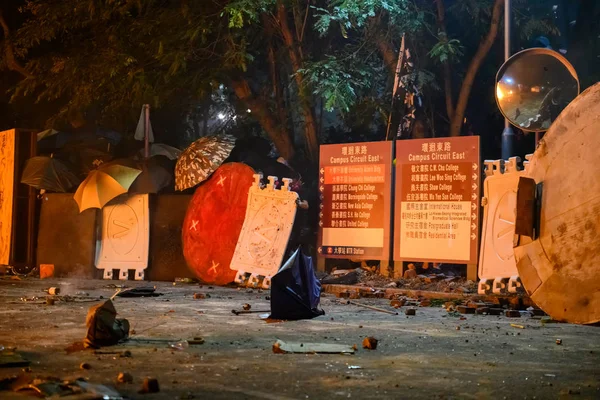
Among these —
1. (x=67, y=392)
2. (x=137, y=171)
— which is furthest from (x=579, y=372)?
(x=137, y=171)

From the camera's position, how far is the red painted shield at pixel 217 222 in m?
15.1

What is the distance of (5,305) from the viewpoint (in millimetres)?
10797

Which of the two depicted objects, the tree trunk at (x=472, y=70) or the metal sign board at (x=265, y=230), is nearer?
the metal sign board at (x=265, y=230)

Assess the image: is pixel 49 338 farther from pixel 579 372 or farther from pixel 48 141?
pixel 48 141

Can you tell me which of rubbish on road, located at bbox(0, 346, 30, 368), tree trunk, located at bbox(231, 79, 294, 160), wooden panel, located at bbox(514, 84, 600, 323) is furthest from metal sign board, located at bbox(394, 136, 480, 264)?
rubbish on road, located at bbox(0, 346, 30, 368)

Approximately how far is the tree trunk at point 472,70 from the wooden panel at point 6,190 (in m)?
10.2

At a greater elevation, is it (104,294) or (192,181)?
(192,181)

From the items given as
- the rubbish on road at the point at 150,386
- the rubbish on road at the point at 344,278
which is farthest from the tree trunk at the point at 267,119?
→ the rubbish on road at the point at 150,386

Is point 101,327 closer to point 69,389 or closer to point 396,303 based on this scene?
point 69,389

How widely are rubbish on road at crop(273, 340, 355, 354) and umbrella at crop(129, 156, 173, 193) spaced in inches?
388

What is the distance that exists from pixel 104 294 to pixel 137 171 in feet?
13.7

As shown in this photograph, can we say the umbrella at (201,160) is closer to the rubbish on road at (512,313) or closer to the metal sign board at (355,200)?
the metal sign board at (355,200)

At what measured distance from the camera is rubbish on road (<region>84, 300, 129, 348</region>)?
22.7 feet

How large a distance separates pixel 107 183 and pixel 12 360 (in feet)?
35.1
